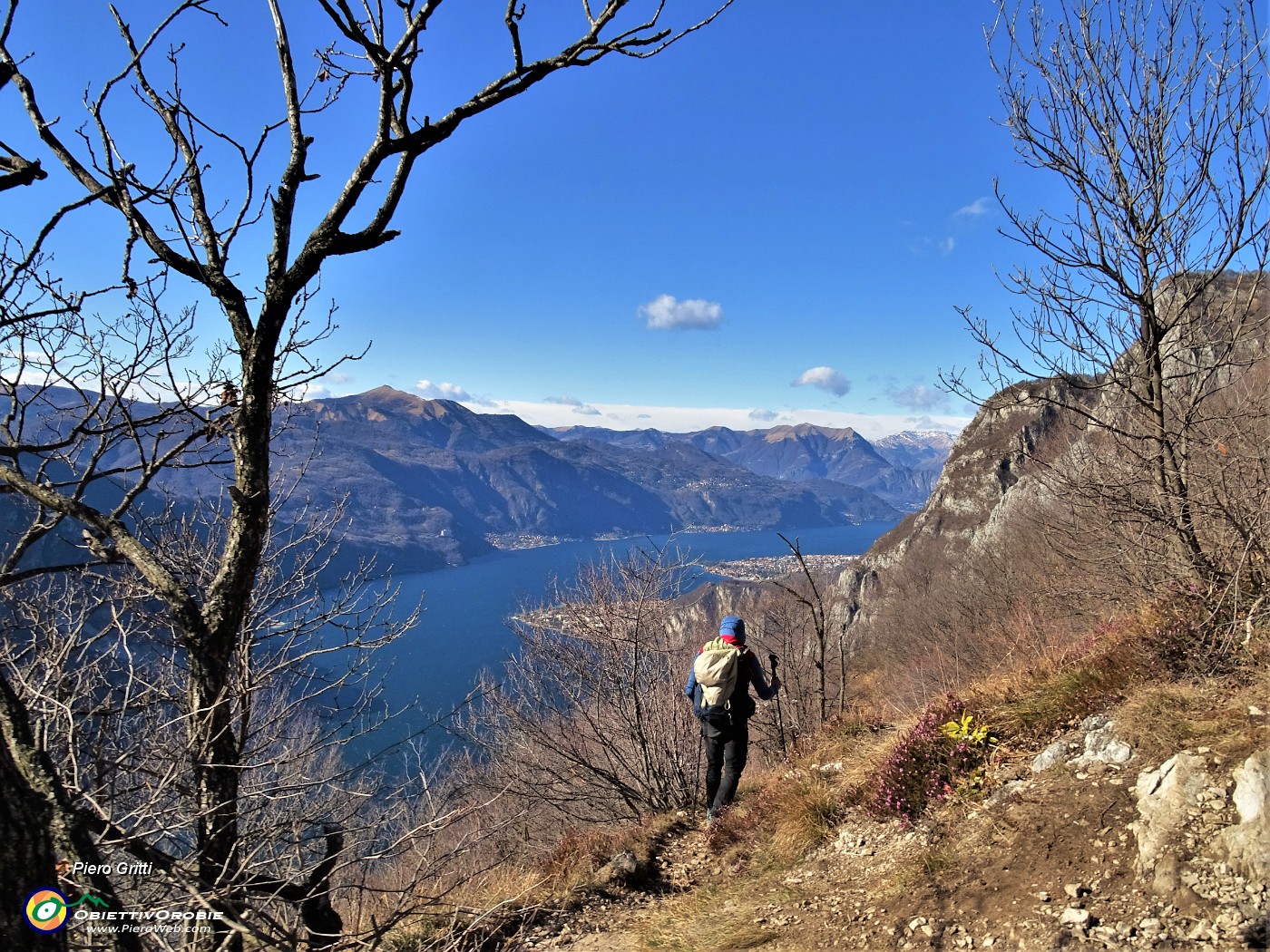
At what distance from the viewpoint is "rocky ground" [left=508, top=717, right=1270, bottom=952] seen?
3332 mm

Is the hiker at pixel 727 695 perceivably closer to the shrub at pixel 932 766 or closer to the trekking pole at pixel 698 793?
the trekking pole at pixel 698 793

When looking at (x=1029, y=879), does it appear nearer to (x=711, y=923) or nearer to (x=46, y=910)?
(x=711, y=923)

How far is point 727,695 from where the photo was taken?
670 centimetres

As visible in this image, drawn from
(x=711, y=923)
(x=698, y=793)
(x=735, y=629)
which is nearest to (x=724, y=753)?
(x=735, y=629)

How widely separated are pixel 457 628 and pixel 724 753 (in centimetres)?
8987

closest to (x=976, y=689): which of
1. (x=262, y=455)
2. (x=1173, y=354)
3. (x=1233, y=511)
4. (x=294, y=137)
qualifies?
(x=1233, y=511)

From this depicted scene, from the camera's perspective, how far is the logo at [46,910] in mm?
1964

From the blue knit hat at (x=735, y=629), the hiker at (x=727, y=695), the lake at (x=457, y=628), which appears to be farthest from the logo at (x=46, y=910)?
the lake at (x=457, y=628)

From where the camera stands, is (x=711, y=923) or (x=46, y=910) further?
(x=711, y=923)

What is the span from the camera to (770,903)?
5074 mm

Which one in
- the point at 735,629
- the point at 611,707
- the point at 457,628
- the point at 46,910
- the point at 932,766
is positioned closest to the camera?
the point at 46,910

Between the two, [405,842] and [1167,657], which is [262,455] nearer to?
[405,842]

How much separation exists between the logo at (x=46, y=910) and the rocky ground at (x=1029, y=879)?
13.2 ft

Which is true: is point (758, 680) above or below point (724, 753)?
above
